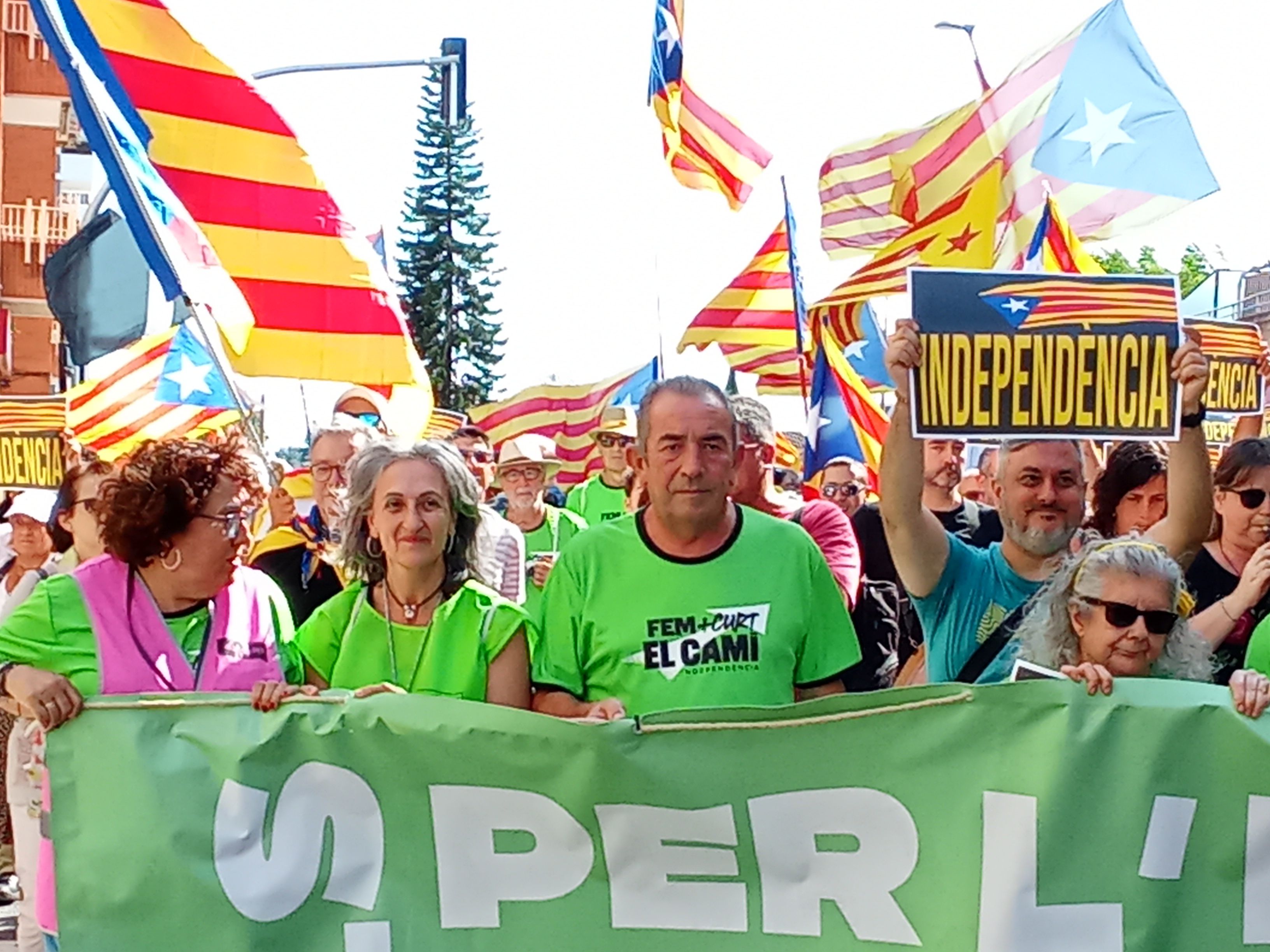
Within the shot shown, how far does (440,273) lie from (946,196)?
146 ft

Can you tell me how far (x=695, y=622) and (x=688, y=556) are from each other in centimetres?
15

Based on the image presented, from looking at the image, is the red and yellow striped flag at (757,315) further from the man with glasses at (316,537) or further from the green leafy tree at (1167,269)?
the green leafy tree at (1167,269)

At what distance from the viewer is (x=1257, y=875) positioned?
3.59 m

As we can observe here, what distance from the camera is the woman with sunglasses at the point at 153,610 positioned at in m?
4.03

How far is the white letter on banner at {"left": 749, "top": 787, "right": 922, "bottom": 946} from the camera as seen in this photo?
3.66 meters

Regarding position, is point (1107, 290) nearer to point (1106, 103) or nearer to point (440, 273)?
point (1106, 103)

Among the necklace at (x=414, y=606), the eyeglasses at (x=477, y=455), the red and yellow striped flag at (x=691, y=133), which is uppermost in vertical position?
the red and yellow striped flag at (x=691, y=133)

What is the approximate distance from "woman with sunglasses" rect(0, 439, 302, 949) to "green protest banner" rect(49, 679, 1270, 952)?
0.38 feet

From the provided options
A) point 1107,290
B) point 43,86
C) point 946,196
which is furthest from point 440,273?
point 1107,290

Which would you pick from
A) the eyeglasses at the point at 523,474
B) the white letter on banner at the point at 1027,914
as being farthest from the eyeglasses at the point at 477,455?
the white letter on banner at the point at 1027,914

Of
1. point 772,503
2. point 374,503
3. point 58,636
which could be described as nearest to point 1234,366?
point 772,503

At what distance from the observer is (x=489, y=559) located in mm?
4469

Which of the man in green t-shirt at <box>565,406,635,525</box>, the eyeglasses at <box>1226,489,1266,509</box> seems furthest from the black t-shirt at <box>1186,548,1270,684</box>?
the man in green t-shirt at <box>565,406,635,525</box>

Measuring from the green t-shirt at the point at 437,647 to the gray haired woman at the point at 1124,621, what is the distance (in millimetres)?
1188
